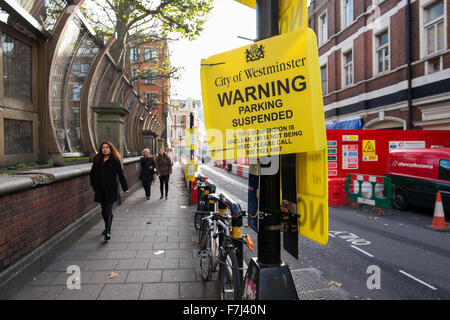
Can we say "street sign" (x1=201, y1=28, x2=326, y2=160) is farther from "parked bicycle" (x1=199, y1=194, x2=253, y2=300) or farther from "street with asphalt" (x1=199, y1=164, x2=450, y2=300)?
"street with asphalt" (x1=199, y1=164, x2=450, y2=300)

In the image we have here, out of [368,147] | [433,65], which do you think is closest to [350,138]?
[368,147]

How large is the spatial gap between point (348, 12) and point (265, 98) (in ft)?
69.6

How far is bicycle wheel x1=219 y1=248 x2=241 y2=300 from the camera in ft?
8.55

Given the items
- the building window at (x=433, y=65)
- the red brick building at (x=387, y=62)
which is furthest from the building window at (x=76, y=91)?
the building window at (x=433, y=65)

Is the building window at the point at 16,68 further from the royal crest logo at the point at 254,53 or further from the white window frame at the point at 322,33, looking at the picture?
the white window frame at the point at 322,33

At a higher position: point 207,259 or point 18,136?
point 18,136

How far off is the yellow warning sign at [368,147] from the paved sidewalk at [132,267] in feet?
25.9

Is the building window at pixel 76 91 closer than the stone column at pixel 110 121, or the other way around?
the building window at pixel 76 91

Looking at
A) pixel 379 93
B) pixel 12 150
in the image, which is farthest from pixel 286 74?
pixel 379 93

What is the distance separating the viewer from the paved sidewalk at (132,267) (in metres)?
3.41

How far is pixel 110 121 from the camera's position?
9133 mm

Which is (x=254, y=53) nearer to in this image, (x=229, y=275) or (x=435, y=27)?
(x=229, y=275)

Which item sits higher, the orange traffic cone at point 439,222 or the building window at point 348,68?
the building window at point 348,68

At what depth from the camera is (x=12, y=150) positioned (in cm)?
462
